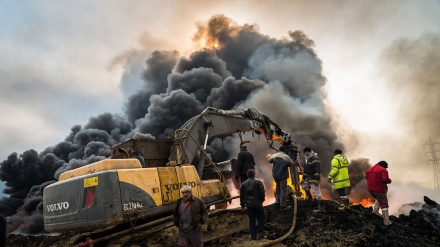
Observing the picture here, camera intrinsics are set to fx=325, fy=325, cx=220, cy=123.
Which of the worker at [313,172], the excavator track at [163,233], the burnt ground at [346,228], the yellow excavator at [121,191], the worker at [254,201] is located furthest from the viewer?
the worker at [313,172]

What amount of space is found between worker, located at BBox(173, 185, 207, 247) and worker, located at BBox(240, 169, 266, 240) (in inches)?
84.4

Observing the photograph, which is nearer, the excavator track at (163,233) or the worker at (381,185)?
the excavator track at (163,233)

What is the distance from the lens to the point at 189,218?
5.75m

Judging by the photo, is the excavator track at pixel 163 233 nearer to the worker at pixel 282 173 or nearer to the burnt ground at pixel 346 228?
the burnt ground at pixel 346 228

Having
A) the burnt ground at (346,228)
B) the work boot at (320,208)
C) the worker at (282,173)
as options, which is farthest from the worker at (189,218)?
the work boot at (320,208)

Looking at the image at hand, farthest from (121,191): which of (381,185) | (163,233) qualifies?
(381,185)

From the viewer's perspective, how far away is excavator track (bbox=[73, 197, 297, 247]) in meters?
5.91

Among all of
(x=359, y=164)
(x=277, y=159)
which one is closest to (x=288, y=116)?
(x=359, y=164)

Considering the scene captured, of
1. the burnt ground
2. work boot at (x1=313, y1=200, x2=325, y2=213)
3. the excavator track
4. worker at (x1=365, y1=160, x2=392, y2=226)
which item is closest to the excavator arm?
the excavator track

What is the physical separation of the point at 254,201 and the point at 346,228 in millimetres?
2492

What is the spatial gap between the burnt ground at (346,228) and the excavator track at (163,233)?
0.19 meters

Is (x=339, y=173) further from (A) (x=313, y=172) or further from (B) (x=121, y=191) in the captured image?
(B) (x=121, y=191)

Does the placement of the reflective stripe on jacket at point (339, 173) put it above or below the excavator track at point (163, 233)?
above

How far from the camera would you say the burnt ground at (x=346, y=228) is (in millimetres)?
7414
